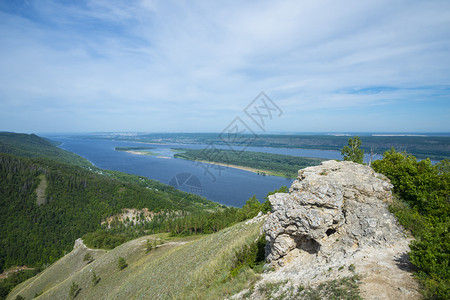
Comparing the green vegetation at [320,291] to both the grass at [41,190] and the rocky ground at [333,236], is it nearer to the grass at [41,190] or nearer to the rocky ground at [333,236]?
the rocky ground at [333,236]

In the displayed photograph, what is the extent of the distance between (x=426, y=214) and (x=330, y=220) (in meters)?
7.08

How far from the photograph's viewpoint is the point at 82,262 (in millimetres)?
45562

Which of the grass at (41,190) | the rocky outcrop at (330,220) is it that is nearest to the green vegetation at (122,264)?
the rocky outcrop at (330,220)

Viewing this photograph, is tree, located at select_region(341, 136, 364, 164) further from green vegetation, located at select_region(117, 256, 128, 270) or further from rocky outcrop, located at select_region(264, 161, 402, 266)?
green vegetation, located at select_region(117, 256, 128, 270)

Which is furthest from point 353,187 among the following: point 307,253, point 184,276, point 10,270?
point 10,270

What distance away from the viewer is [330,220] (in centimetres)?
1085

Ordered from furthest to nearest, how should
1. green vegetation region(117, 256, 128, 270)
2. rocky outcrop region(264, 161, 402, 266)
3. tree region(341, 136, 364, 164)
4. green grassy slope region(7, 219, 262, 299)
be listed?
1. green vegetation region(117, 256, 128, 270)
2. tree region(341, 136, 364, 164)
3. green grassy slope region(7, 219, 262, 299)
4. rocky outcrop region(264, 161, 402, 266)

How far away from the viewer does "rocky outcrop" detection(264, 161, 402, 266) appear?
10.6 metres

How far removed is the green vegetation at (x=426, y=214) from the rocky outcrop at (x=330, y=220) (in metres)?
1.00

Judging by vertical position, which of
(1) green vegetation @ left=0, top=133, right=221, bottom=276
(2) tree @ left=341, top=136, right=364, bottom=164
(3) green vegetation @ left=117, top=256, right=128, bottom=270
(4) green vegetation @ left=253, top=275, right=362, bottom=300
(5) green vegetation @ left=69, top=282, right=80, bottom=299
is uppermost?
(2) tree @ left=341, top=136, right=364, bottom=164

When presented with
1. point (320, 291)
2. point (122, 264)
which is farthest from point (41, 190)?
point (320, 291)

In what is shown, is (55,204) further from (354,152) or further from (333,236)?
(333,236)

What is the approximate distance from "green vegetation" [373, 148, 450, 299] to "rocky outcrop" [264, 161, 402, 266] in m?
1.00

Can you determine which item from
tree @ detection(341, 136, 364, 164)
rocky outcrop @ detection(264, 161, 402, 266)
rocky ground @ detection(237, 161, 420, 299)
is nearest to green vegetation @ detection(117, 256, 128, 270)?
rocky ground @ detection(237, 161, 420, 299)
